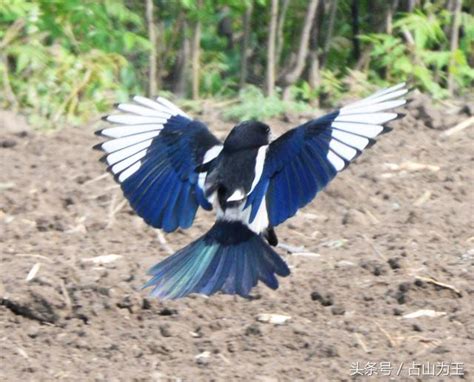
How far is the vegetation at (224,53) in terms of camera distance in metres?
6.70

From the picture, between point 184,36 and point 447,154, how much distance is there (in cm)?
175

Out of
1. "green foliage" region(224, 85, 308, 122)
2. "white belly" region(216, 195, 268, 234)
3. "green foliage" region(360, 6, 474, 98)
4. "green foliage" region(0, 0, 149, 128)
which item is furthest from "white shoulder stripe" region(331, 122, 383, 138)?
"green foliage" region(360, 6, 474, 98)

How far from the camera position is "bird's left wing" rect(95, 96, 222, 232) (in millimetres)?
4438

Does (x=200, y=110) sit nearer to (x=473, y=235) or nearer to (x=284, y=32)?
(x=284, y=32)

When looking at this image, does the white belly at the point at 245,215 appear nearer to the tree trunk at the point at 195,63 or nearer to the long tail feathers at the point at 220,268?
the long tail feathers at the point at 220,268

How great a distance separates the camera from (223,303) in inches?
172

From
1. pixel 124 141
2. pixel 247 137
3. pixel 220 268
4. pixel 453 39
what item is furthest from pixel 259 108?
pixel 220 268

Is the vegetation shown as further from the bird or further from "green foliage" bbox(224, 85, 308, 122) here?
the bird

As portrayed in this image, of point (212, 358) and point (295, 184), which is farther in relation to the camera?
point (295, 184)

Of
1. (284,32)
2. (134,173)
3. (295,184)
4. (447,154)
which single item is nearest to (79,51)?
(284,32)

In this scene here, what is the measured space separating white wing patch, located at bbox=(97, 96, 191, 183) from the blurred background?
0.41 metres

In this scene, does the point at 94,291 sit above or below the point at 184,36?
below

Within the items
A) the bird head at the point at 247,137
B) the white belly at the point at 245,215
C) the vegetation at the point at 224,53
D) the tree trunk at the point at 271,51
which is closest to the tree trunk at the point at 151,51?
the vegetation at the point at 224,53

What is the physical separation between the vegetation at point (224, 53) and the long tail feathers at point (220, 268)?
2.23 meters
